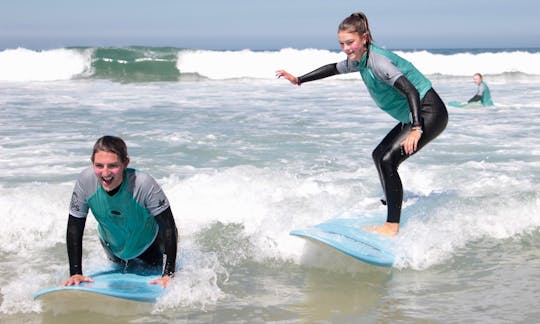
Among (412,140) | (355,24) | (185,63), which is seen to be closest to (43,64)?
(185,63)

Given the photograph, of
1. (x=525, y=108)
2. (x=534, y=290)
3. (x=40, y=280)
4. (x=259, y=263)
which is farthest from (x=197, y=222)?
(x=525, y=108)

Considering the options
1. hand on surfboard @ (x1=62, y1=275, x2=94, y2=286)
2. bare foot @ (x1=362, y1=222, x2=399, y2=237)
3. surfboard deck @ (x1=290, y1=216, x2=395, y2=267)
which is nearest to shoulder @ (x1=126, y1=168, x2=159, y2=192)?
hand on surfboard @ (x1=62, y1=275, x2=94, y2=286)

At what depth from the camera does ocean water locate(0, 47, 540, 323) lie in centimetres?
404

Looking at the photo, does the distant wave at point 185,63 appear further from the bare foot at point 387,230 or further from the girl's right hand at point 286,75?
the bare foot at point 387,230

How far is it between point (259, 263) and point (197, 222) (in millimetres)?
1141

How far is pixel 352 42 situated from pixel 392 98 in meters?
0.55

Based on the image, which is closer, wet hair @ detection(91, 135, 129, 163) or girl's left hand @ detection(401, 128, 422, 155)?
wet hair @ detection(91, 135, 129, 163)

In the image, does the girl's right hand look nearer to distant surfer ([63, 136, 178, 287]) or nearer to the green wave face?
distant surfer ([63, 136, 178, 287])

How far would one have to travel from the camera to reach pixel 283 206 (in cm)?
622

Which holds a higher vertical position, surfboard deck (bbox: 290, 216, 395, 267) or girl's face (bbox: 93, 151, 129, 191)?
girl's face (bbox: 93, 151, 129, 191)

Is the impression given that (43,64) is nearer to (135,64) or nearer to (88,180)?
(135,64)

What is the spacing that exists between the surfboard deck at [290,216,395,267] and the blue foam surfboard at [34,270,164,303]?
3.70 ft

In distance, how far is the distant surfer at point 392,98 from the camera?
4.59 metres

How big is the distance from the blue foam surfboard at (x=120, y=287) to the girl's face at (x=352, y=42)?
197cm
